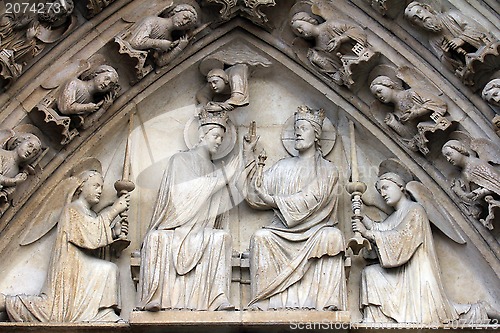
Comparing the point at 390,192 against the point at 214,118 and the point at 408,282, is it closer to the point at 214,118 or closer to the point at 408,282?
the point at 408,282

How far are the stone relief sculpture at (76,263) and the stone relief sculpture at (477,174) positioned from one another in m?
2.21

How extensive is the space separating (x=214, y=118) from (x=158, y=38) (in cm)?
68

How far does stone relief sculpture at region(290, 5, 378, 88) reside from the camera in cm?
851

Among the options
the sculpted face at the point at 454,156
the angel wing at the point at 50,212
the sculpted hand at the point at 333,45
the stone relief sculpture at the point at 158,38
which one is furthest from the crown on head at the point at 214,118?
the sculpted face at the point at 454,156

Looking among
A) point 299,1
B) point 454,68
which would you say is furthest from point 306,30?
point 454,68

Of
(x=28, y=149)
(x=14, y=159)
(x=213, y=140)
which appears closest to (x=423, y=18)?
(x=213, y=140)

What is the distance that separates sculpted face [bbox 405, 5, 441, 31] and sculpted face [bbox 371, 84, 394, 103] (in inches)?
19.1

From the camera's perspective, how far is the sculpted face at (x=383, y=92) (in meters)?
8.43

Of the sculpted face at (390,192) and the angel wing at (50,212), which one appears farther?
the sculpted face at (390,192)

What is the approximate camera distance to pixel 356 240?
8031 millimetres

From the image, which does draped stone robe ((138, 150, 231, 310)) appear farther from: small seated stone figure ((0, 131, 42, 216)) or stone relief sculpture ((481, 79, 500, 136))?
stone relief sculpture ((481, 79, 500, 136))

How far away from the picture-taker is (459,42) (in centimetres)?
818

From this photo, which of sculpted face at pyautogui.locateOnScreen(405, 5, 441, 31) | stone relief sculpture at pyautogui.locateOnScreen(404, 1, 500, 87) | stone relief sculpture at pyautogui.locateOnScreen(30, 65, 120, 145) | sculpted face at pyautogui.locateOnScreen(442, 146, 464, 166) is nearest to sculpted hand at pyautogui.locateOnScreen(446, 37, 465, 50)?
stone relief sculpture at pyautogui.locateOnScreen(404, 1, 500, 87)

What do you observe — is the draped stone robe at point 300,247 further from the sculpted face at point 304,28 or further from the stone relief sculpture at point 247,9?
the stone relief sculpture at point 247,9
